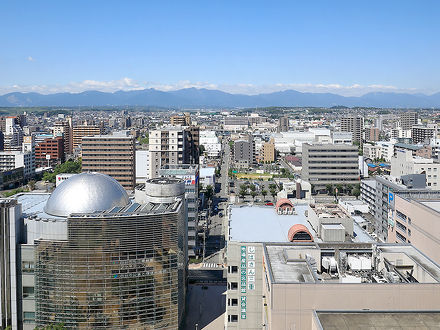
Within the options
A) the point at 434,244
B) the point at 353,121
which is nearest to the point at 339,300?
the point at 434,244

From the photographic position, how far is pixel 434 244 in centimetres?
2288

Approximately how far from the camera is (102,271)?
18.2m

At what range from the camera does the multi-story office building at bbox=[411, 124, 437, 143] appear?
301 ft

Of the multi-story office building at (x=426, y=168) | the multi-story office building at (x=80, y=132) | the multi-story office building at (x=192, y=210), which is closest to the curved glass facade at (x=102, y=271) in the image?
the multi-story office building at (x=192, y=210)

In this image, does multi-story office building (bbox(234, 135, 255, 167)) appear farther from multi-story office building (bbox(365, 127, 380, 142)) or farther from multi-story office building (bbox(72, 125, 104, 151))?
multi-story office building (bbox(365, 127, 380, 142))

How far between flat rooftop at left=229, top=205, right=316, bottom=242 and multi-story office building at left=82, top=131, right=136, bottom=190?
29.0 metres

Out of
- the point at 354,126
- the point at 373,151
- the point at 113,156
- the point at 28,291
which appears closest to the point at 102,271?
the point at 28,291

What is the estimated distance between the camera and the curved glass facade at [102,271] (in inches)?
712

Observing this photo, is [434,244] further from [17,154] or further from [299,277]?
[17,154]

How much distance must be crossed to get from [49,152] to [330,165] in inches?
1918

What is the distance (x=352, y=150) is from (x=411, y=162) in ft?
38.5

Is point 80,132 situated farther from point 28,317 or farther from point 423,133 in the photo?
point 28,317

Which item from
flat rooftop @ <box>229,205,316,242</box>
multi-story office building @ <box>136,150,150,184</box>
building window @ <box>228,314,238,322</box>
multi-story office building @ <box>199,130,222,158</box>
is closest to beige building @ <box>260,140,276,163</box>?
multi-story office building @ <box>199,130,222,158</box>

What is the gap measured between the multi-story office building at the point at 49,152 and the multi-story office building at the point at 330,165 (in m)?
44.5
